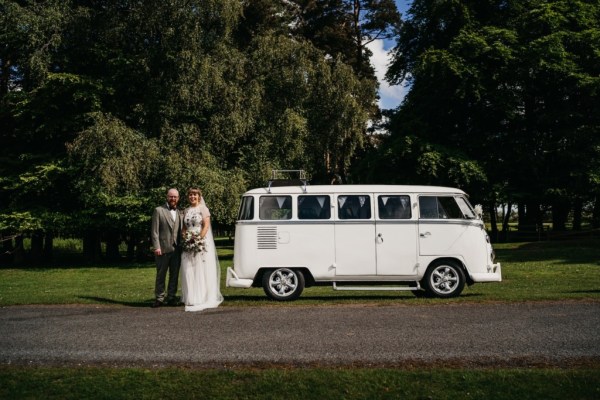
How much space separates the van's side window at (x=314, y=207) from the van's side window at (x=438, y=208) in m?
2.22

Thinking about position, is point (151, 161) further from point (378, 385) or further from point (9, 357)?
point (378, 385)

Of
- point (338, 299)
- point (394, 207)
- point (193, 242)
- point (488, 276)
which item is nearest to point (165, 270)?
point (193, 242)

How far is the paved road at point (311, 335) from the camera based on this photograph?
758 cm

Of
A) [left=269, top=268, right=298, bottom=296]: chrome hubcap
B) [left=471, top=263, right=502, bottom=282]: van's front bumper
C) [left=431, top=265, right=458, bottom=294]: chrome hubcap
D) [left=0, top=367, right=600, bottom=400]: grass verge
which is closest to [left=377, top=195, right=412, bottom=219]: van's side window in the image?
[left=431, top=265, right=458, bottom=294]: chrome hubcap

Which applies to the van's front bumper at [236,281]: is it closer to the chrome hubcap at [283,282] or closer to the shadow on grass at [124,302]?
the chrome hubcap at [283,282]

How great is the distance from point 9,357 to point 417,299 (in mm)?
8491

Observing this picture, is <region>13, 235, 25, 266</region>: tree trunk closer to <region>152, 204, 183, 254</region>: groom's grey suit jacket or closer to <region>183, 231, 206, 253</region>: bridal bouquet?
<region>152, 204, 183, 254</region>: groom's grey suit jacket

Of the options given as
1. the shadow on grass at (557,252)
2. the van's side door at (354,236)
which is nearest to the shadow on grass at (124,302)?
the van's side door at (354,236)

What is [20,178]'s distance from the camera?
107 ft

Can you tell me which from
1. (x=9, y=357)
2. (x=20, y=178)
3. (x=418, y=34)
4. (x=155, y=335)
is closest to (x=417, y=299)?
(x=155, y=335)

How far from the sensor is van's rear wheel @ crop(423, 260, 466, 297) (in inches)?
531

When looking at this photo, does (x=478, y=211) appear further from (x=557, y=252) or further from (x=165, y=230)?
(x=557, y=252)

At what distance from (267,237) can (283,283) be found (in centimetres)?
115

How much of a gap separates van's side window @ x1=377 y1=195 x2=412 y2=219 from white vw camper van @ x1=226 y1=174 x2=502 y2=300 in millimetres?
23
